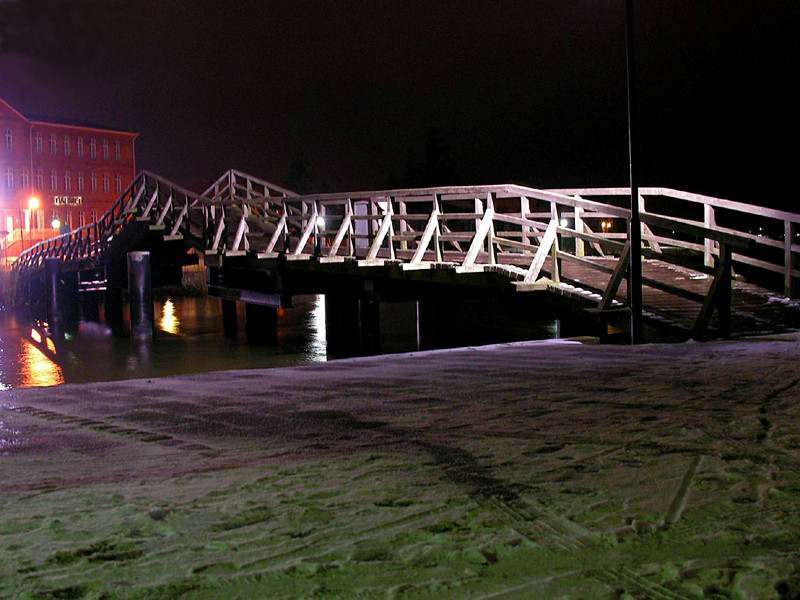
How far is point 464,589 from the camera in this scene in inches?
125

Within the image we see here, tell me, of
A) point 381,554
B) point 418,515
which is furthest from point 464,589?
point 418,515

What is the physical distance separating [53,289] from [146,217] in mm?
8196

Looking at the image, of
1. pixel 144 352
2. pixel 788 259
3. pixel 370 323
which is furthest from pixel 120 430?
pixel 370 323

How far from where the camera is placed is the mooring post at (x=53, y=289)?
32.2m

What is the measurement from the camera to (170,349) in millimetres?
24859

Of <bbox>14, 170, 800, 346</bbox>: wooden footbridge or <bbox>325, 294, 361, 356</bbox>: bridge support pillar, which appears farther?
<bbox>325, 294, 361, 356</bbox>: bridge support pillar

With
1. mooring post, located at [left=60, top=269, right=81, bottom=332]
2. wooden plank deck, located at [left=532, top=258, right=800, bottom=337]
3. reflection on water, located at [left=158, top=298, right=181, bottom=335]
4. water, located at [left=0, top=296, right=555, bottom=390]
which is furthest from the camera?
mooring post, located at [left=60, top=269, right=81, bottom=332]

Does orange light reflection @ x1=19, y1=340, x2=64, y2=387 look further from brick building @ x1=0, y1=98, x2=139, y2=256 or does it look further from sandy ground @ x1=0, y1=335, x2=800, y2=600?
brick building @ x1=0, y1=98, x2=139, y2=256

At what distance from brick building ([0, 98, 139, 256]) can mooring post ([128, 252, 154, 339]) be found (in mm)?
39136

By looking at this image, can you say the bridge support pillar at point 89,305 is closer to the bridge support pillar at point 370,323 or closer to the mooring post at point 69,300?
the mooring post at point 69,300

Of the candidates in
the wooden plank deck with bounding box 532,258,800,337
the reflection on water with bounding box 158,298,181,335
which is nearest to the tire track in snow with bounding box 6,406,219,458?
the wooden plank deck with bounding box 532,258,800,337

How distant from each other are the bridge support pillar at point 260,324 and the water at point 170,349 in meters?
0.34

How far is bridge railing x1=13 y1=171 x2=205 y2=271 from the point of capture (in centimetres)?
2455

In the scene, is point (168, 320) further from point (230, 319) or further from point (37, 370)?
point (37, 370)
